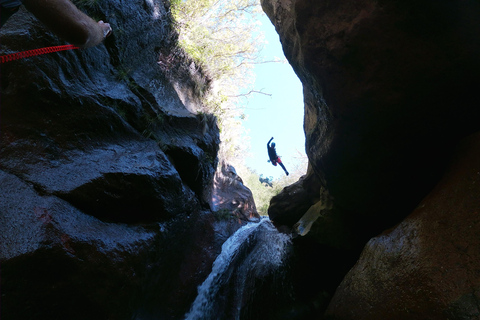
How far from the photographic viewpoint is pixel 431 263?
2.98 metres

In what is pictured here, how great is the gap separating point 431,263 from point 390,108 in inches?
88.2

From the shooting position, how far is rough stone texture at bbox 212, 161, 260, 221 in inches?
349

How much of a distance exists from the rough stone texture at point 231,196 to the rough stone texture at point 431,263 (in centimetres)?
498

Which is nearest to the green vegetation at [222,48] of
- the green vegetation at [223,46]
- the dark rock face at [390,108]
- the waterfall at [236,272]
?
the green vegetation at [223,46]

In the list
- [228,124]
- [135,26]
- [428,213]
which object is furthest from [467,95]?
[228,124]

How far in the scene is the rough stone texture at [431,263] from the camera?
2.64 meters

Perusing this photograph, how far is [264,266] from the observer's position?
593cm

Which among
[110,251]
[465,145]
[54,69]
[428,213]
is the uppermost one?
[54,69]

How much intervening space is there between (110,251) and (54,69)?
310cm

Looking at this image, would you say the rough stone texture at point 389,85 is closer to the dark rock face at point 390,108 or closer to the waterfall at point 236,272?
the dark rock face at point 390,108

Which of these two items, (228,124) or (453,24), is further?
(228,124)

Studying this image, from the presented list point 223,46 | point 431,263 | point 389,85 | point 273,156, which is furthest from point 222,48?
point 431,263

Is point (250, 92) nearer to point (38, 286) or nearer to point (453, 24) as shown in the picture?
point (453, 24)

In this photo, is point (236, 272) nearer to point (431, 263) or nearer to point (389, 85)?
point (431, 263)
